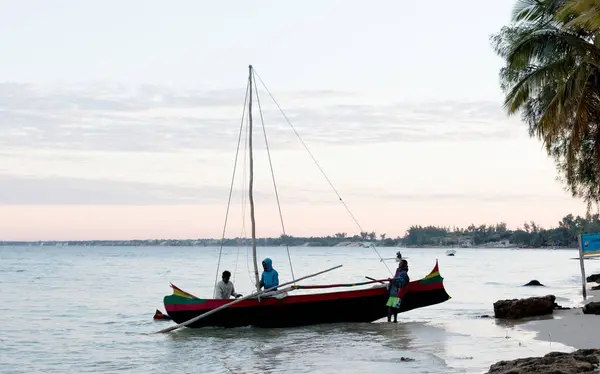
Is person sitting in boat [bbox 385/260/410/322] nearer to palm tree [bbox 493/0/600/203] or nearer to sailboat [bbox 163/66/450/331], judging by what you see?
sailboat [bbox 163/66/450/331]

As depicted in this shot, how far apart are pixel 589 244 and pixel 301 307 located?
953cm

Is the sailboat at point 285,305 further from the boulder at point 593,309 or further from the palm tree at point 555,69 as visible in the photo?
the palm tree at point 555,69

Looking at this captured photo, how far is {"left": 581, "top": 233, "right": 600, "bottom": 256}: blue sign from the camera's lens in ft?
76.0

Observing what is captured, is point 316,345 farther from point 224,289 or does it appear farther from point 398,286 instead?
point 224,289

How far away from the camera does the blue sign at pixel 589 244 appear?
76.0ft

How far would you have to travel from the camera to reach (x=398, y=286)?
63.5 feet

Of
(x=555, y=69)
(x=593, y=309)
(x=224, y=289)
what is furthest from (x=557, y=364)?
(x=555, y=69)

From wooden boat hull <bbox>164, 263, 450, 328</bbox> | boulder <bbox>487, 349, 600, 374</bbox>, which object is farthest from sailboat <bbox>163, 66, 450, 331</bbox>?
boulder <bbox>487, 349, 600, 374</bbox>

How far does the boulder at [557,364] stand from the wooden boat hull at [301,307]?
10.2 m

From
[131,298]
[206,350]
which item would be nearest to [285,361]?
[206,350]

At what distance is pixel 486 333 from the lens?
17453 millimetres

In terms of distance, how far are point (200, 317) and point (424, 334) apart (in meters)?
5.64

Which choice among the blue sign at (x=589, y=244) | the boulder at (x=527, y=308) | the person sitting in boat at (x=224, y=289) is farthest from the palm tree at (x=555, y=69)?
the person sitting in boat at (x=224, y=289)

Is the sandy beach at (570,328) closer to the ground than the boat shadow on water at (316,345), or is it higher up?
higher up
